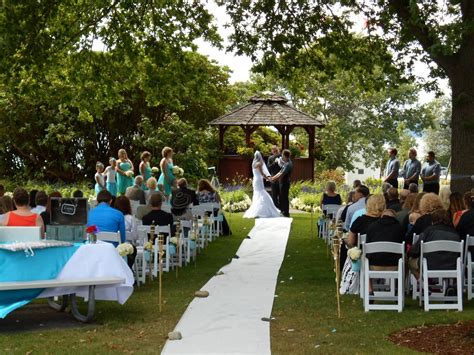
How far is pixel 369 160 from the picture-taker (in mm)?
63281

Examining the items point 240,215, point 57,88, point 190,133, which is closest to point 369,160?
point 190,133

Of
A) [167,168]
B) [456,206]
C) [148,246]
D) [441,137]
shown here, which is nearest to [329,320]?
[148,246]

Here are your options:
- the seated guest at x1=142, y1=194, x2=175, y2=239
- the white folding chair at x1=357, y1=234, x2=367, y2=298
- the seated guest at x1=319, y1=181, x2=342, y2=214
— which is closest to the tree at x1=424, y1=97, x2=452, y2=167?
the seated guest at x1=319, y1=181, x2=342, y2=214

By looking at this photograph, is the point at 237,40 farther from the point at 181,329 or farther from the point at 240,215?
the point at 181,329

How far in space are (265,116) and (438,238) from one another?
2507 cm

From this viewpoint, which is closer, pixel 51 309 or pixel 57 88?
pixel 51 309

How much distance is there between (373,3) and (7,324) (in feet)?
39.3

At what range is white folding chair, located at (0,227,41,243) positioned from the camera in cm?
1066

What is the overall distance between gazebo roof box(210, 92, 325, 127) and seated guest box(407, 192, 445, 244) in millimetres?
23338

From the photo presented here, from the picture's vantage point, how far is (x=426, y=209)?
12359 millimetres

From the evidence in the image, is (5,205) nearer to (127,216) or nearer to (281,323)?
(127,216)

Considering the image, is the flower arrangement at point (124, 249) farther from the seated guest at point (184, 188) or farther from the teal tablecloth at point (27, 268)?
the seated guest at point (184, 188)

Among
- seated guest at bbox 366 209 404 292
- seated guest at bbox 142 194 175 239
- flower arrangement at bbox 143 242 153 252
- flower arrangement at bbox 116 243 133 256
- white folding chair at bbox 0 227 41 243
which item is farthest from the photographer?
seated guest at bbox 142 194 175 239

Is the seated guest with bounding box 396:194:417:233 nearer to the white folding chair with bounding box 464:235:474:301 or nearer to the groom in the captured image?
the white folding chair with bounding box 464:235:474:301
